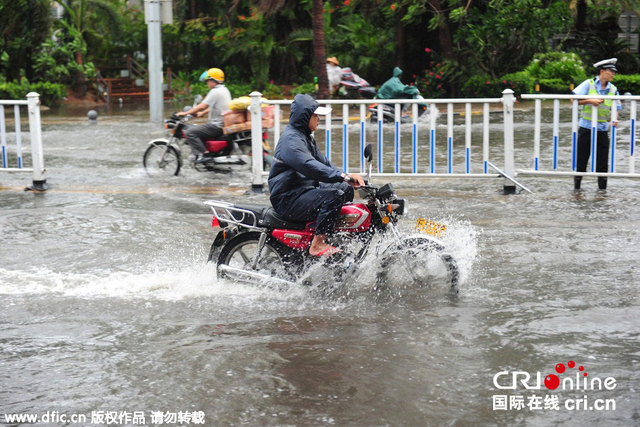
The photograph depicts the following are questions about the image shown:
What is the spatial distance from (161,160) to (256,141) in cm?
228

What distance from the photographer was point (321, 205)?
6.84 metres

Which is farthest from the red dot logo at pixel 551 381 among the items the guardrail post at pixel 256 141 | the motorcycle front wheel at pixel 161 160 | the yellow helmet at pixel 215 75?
the yellow helmet at pixel 215 75

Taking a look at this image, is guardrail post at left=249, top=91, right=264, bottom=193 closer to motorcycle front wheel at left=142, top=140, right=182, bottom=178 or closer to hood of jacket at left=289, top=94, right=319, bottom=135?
motorcycle front wheel at left=142, top=140, right=182, bottom=178

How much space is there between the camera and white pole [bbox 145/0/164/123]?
21.2 m

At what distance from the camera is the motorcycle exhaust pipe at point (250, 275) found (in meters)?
7.03

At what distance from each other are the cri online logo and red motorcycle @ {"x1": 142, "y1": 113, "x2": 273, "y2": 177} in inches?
312

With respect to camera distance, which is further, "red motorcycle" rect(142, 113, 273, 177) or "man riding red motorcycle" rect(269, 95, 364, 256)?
"red motorcycle" rect(142, 113, 273, 177)

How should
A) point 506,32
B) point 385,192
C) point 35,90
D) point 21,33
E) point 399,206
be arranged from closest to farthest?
point 385,192 → point 399,206 → point 506,32 → point 35,90 → point 21,33

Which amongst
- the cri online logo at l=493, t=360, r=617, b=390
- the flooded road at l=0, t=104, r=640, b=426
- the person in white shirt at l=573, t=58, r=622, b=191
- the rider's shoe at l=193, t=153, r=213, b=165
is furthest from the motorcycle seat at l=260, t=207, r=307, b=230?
the rider's shoe at l=193, t=153, r=213, b=165

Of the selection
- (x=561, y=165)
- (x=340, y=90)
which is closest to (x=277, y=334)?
(x=561, y=165)

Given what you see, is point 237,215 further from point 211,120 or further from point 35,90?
point 35,90

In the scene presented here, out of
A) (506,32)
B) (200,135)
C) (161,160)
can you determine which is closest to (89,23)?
(506,32)

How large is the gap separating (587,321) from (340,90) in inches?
736

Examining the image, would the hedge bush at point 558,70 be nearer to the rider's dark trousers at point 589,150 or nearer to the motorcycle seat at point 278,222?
the rider's dark trousers at point 589,150
